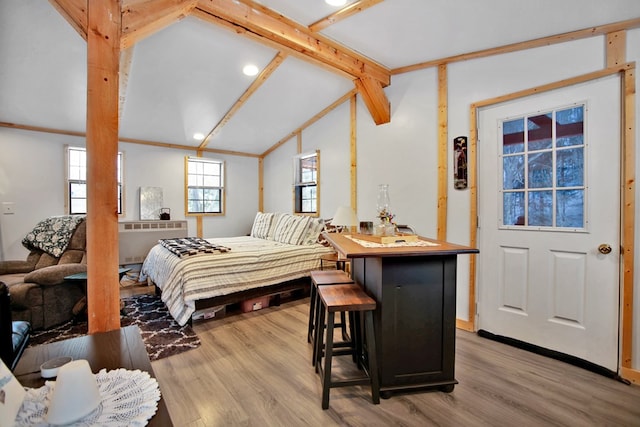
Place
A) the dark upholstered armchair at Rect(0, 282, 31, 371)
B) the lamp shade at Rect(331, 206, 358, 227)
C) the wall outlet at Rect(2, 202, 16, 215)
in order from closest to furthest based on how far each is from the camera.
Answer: the dark upholstered armchair at Rect(0, 282, 31, 371) < the lamp shade at Rect(331, 206, 358, 227) < the wall outlet at Rect(2, 202, 16, 215)

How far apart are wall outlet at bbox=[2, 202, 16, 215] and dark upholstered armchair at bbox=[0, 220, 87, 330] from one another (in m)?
1.23

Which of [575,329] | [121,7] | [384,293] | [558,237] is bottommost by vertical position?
[575,329]

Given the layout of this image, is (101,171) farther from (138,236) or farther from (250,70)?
(138,236)

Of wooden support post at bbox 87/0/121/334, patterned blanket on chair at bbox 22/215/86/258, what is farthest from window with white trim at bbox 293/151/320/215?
wooden support post at bbox 87/0/121/334

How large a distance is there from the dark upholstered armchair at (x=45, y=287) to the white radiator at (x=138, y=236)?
3.58 ft

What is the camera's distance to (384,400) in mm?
1820

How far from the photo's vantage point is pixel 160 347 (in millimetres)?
2469

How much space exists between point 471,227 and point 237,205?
444cm

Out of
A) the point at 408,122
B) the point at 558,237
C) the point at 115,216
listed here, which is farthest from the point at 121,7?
the point at 558,237

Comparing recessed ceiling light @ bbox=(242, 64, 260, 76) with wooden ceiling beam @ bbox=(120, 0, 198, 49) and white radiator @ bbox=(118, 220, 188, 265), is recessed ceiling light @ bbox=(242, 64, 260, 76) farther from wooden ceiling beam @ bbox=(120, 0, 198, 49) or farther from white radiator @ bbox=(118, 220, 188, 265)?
white radiator @ bbox=(118, 220, 188, 265)

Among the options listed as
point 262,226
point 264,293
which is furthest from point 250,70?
point 264,293

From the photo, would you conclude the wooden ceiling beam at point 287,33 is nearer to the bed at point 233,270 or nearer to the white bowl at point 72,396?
the bed at point 233,270

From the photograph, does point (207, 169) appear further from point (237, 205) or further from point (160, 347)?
point (160, 347)

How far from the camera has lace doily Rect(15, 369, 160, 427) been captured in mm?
778
